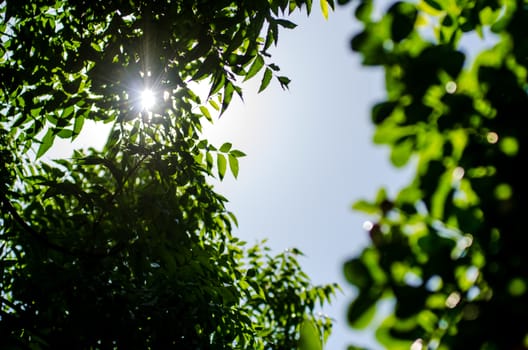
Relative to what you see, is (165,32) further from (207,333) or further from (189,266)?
(207,333)

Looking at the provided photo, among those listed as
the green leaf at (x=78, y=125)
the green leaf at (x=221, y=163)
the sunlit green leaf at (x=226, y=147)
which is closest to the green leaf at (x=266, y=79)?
the sunlit green leaf at (x=226, y=147)

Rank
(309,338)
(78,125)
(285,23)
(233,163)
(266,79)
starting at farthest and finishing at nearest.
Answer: (233,163) < (78,125) < (266,79) < (285,23) < (309,338)

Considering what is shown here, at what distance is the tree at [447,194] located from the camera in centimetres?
83

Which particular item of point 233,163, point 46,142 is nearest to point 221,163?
point 233,163

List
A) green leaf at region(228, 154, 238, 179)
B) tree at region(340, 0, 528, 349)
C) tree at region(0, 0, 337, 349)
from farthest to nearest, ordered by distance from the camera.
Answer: green leaf at region(228, 154, 238, 179) < tree at region(0, 0, 337, 349) < tree at region(340, 0, 528, 349)

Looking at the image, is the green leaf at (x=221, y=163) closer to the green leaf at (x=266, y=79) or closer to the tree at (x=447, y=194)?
the green leaf at (x=266, y=79)

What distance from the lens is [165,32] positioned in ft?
9.51

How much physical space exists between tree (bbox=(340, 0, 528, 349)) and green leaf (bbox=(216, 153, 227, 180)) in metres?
2.28

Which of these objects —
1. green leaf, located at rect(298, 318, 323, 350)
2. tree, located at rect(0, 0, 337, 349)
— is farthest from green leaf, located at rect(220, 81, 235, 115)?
green leaf, located at rect(298, 318, 323, 350)

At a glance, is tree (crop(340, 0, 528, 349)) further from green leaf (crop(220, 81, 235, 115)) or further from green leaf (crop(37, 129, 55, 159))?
green leaf (crop(37, 129, 55, 159))

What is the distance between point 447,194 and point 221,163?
247cm

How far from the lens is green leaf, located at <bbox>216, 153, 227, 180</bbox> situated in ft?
10.7

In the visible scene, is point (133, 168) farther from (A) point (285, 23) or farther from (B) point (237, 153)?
(A) point (285, 23)

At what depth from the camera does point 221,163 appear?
10.7ft
